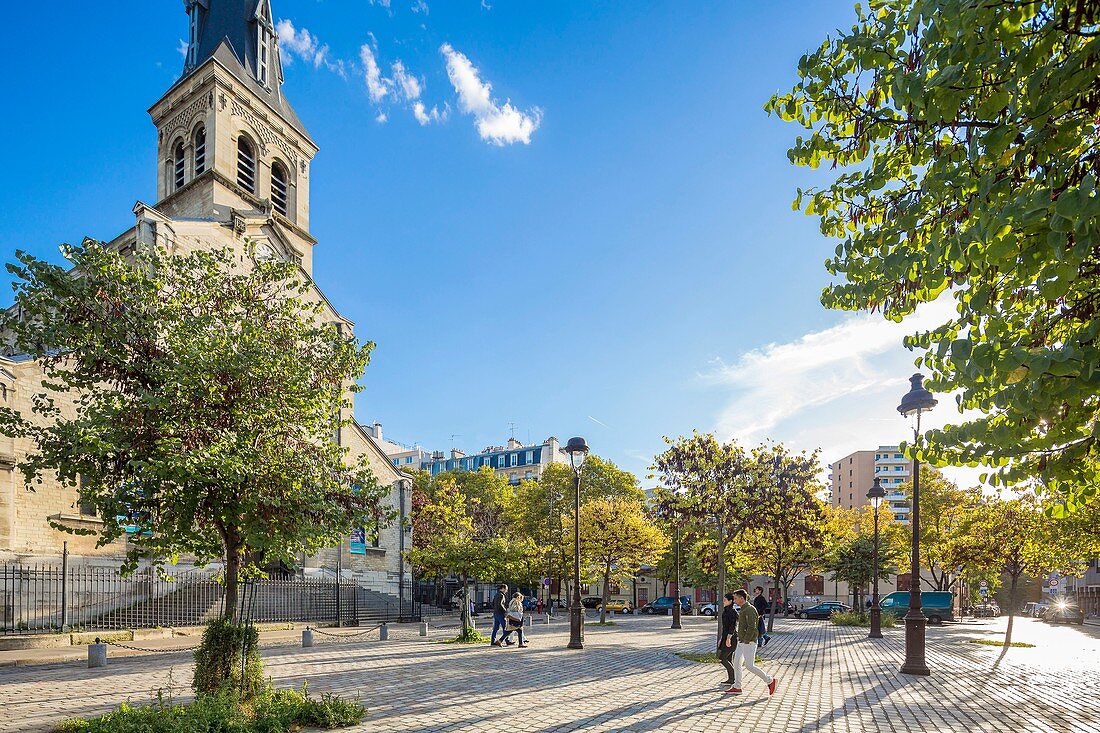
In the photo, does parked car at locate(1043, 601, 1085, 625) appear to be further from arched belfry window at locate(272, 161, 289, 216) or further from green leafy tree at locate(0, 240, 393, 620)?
arched belfry window at locate(272, 161, 289, 216)

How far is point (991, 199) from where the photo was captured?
14.2ft

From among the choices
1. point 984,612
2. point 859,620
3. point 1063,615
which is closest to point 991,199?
point 859,620

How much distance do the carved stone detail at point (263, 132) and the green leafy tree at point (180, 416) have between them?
107 feet

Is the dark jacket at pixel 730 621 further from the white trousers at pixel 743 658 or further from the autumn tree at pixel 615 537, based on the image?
the autumn tree at pixel 615 537

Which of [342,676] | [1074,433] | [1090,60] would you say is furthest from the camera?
[342,676]

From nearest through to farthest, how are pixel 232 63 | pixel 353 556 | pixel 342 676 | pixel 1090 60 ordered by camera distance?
pixel 1090 60 < pixel 342 676 < pixel 353 556 < pixel 232 63

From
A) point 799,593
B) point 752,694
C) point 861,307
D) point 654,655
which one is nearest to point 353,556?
point 654,655

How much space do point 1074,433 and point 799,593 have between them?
3051 inches

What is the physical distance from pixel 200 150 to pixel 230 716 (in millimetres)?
36684

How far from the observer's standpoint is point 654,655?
56.8 ft

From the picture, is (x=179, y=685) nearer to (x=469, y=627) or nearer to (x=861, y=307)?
(x=469, y=627)

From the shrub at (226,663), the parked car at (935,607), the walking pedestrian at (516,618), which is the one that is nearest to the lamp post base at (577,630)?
the walking pedestrian at (516,618)

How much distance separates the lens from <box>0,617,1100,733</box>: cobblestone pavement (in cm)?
908

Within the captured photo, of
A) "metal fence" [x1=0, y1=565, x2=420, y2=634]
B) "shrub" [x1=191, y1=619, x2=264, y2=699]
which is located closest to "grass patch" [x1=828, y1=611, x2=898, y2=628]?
"metal fence" [x1=0, y1=565, x2=420, y2=634]
